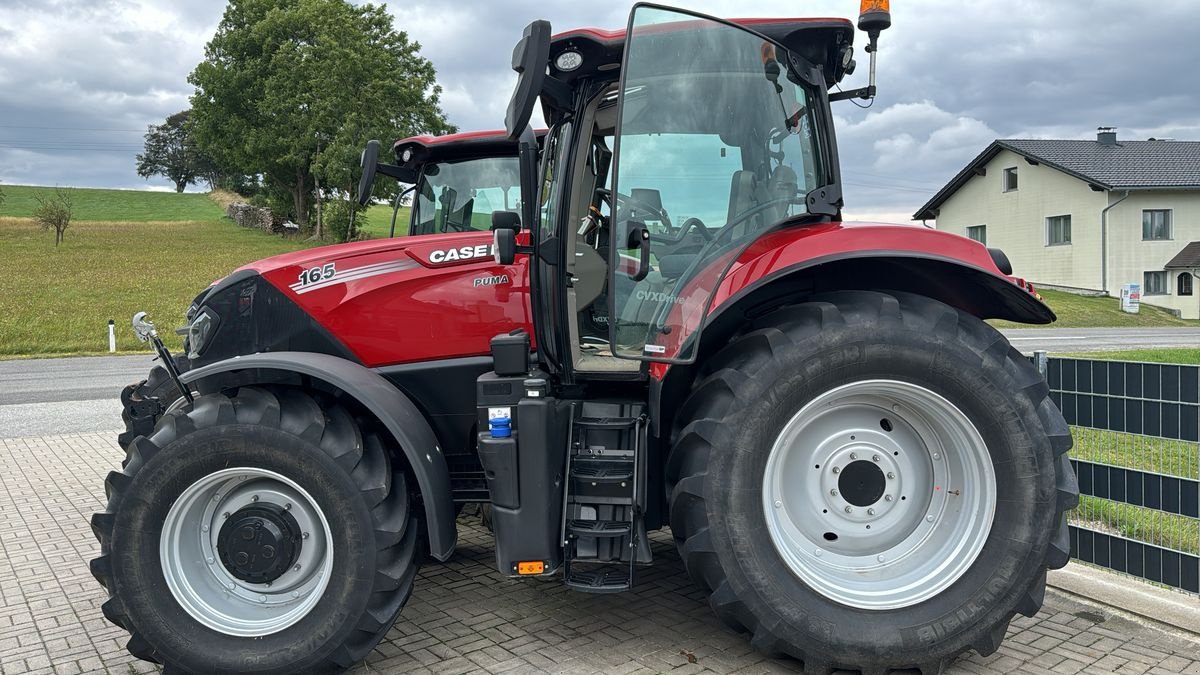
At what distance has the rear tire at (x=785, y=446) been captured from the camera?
3293 millimetres

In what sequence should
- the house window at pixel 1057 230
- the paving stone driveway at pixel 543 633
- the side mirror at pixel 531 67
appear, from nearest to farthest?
1. the side mirror at pixel 531 67
2. the paving stone driveway at pixel 543 633
3. the house window at pixel 1057 230

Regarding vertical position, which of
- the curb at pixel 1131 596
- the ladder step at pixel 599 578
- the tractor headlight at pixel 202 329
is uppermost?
the tractor headlight at pixel 202 329

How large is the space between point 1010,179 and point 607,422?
1610 inches

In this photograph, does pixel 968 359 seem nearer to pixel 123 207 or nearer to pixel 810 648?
pixel 810 648

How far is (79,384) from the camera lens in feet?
45.5

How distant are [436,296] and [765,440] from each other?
1.71m

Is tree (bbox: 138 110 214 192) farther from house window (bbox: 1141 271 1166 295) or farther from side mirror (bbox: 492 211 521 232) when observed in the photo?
side mirror (bbox: 492 211 521 232)

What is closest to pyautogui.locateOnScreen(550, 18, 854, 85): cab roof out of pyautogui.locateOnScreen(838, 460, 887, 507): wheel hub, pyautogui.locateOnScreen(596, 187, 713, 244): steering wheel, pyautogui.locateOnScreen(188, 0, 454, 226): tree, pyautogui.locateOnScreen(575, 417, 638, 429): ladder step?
pyautogui.locateOnScreen(596, 187, 713, 244): steering wheel

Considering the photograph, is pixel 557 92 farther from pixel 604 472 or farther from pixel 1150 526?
pixel 1150 526

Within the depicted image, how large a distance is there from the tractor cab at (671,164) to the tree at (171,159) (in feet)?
339

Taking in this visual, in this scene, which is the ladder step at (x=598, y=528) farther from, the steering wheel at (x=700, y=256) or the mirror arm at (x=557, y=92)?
the mirror arm at (x=557, y=92)

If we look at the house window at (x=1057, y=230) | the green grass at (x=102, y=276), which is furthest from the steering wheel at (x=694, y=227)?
the house window at (x=1057, y=230)

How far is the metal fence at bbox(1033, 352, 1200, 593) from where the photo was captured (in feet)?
13.8

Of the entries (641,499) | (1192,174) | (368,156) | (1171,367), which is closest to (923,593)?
(641,499)
